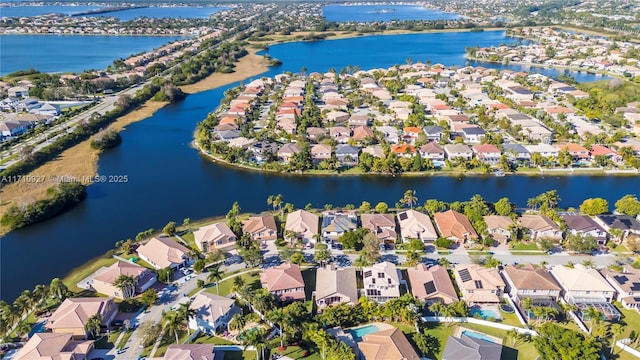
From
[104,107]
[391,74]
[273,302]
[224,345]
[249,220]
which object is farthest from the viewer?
[391,74]

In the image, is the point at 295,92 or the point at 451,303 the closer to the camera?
the point at 451,303

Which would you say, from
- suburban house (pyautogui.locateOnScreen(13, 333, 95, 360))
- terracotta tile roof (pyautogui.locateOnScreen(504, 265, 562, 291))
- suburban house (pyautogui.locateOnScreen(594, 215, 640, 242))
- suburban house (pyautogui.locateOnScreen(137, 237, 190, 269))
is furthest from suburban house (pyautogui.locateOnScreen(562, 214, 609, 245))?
suburban house (pyautogui.locateOnScreen(13, 333, 95, 360))

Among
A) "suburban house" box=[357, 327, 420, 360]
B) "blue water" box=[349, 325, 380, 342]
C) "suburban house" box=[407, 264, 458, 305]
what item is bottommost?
"blue water" box=[349, 325, 380, 342]

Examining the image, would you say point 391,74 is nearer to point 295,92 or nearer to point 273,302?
point 295,92

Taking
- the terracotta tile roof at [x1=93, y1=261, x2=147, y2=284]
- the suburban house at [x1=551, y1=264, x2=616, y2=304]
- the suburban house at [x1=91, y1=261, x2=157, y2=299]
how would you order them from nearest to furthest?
the suburban house at [x1=551, y1=264, x2=616, y2=304]
the suburban house at [x1=91, y1=261, x2=157, y2=299]
the terracotta tile roof at [x1=93, y1=261, x2=147, y2=284]

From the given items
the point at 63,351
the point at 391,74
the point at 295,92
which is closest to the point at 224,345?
the point at 63,351

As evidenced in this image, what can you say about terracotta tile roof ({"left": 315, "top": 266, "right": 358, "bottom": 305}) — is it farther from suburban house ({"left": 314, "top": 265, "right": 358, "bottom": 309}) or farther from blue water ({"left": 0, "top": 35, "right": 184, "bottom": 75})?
blue water ({"left": 0, "top": 35, "right": 184, "bottom": 75})
